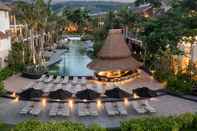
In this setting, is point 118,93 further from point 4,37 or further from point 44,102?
point 4,37

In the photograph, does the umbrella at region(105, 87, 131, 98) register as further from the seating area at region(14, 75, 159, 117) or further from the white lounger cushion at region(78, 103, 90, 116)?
the white lounger cushion at region(78, 103, 90, 116)

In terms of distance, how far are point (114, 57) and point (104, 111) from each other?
1086 centimetres

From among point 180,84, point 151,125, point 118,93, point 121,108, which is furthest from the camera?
point 180,84

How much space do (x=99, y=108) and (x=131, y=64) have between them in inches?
423

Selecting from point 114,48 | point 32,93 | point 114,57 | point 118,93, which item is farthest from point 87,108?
point 114,48

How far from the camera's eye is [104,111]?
2275 cm

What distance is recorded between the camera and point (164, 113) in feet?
73.8

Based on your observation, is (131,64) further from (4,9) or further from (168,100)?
(4,9)

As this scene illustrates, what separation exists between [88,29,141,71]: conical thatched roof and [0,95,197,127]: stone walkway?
6751mm

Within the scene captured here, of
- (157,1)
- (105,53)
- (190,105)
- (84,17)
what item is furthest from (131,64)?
(84,17)

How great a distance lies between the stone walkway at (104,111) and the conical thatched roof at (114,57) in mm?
6751

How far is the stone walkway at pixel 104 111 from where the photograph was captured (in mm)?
20922

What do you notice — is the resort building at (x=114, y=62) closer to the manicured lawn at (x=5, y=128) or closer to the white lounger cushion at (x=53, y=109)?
the white lounger cushion at (x=53, y=109)

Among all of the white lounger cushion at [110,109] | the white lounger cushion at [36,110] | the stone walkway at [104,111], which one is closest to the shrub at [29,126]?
the stone walkway at [104,111]
